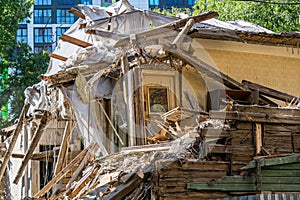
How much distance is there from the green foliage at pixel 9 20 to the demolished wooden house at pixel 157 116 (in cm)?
955

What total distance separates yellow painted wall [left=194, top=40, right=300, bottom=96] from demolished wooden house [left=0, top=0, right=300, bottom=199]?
0.41m

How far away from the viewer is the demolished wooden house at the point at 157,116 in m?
11.0

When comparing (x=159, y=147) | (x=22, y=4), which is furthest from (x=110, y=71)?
(x=22, y=4)

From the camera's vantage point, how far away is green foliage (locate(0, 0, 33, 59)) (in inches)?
1065

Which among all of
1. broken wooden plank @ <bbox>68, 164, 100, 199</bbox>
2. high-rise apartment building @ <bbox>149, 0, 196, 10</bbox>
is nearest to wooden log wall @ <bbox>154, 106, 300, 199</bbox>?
broken wooden plank @ <bbox>68, 164, 100, 199</bbox>

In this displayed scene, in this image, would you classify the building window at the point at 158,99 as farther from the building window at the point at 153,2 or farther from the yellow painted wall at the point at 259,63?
the building window at the point at 153,2

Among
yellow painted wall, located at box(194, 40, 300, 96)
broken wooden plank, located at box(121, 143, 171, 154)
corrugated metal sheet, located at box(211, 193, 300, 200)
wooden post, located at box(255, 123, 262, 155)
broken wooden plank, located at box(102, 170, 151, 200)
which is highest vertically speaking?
yellow painted wall, located at box(194, 40, 300, 96)

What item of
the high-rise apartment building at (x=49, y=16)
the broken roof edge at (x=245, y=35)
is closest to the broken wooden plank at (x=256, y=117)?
the broken roof edge at (x=245, y=35)

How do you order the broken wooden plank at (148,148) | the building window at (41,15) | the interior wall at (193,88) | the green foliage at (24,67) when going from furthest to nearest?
the building window at (41,15) < the green foliage at (24,67) < the interior wall at (193,88) < the broken wooden plank at (148,148)

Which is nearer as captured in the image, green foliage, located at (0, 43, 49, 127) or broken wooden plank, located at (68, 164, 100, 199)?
broken wooden plank, located at (68, 164, 100, 199)

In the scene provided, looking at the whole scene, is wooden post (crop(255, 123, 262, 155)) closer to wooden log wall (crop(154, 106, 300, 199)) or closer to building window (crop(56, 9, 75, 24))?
wooden log wall (crop(154, 106, 300, 199))

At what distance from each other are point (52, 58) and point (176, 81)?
378 cm

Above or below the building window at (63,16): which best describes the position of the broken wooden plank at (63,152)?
below

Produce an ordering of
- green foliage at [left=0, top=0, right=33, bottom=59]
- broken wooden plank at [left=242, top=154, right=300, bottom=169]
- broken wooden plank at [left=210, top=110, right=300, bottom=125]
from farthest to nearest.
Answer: green foliage at [left=0, top=0, right=33, bottom=59] < broken wooden plank at [left=210, top=110, right=300, bottom=125] < broken wooden plank at [left=242, top=154, right=300, bottom=169]
